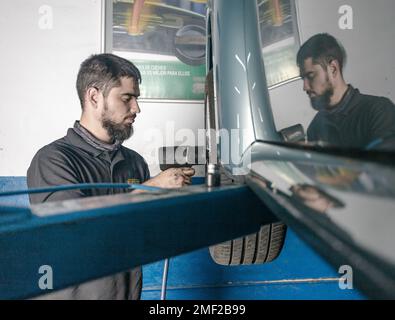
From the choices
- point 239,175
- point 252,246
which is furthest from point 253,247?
point 239,175

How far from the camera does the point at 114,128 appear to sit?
1.24 meters

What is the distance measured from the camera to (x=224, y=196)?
1.22ft

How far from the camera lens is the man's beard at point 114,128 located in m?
1.22

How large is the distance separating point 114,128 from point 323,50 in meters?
1.03

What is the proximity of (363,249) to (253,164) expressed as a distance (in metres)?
0.27

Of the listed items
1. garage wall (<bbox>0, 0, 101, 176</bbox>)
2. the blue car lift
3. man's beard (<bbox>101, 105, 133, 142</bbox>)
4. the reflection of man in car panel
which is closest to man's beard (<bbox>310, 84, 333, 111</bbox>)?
the reflection of man in car panel

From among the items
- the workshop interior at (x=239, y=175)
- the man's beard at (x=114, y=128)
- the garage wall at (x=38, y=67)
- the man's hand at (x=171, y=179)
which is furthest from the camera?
the garage wall at (x=38, y=67)

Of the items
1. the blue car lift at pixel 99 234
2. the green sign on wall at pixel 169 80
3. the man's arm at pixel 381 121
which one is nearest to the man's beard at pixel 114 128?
the green sign on wall at pixel 169 80

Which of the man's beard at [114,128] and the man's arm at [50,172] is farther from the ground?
the man's beard at [114,128]

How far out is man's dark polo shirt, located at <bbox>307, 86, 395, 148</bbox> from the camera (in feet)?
0.80

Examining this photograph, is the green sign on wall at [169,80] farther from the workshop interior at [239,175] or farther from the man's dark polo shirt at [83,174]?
the man's dark polo shirt at [83,174]

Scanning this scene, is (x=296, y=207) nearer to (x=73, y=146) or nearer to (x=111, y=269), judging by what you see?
(x=111, y=269)

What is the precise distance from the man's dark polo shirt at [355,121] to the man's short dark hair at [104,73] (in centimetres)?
106

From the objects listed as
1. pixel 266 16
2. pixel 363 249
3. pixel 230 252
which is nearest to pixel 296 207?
pixel 363 249
